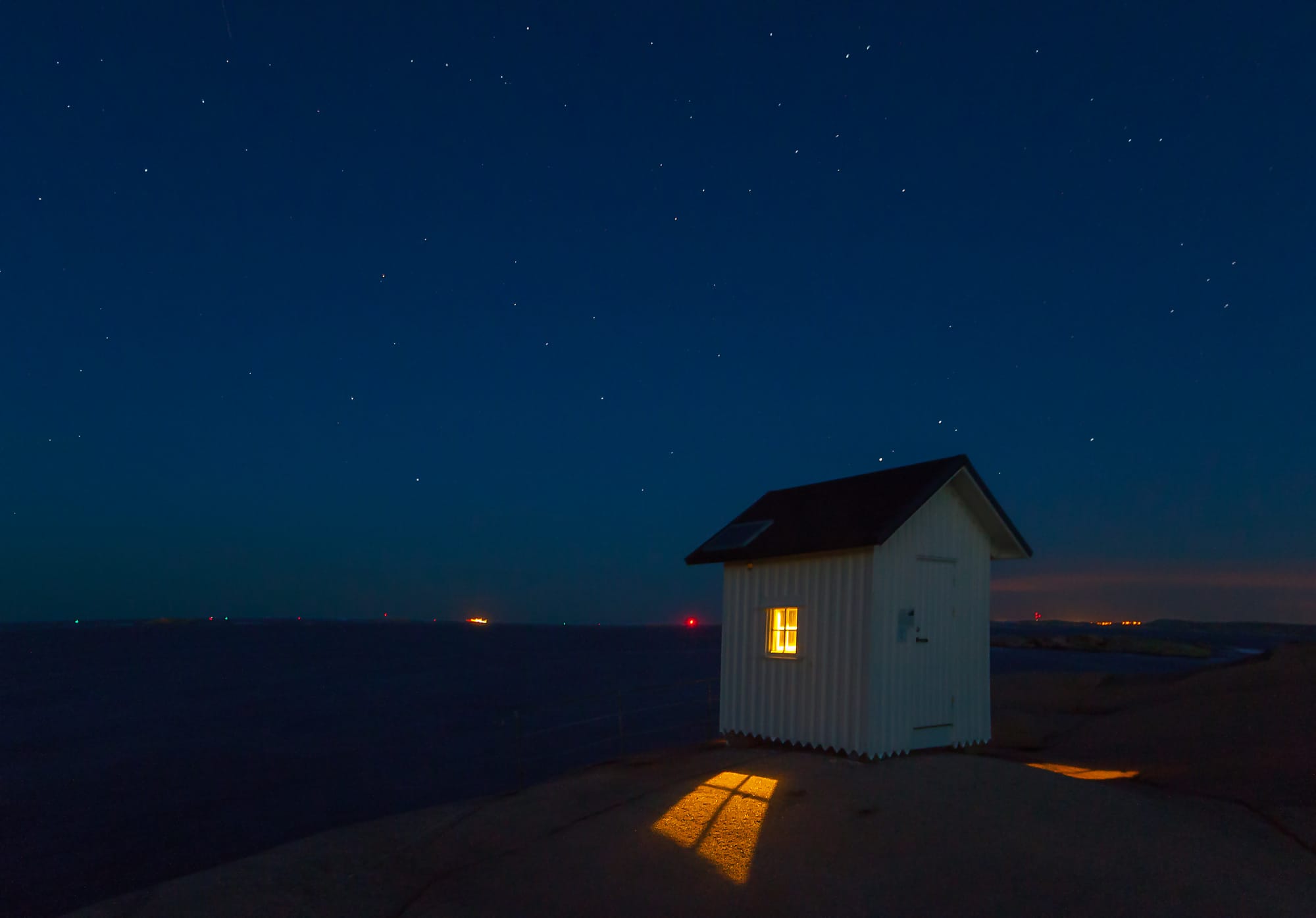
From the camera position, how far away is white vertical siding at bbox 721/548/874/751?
13867 millimetres

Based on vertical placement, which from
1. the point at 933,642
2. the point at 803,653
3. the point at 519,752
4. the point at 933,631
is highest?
the point at 933,631

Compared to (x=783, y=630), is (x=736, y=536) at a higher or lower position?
higher

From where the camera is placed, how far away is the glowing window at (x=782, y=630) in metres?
15.3

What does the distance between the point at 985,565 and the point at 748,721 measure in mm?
5427

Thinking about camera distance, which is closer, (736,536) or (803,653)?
(803,653)

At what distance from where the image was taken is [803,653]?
48.7 feet

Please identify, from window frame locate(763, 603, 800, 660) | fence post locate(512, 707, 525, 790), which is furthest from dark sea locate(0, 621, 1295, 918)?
window frame locate(763, 603, 800, 660)

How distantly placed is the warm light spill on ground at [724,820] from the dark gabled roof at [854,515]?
4215 mm

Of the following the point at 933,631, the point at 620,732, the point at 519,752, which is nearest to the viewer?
the point at 933,631

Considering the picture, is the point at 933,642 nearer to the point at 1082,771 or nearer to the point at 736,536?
the point at 1082,771

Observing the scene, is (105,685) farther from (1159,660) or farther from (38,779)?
(1159,660)

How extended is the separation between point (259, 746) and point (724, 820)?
29802mm

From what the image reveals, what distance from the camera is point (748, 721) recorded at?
15844mm

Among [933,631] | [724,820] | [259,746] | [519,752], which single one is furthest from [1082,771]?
[259,746]
